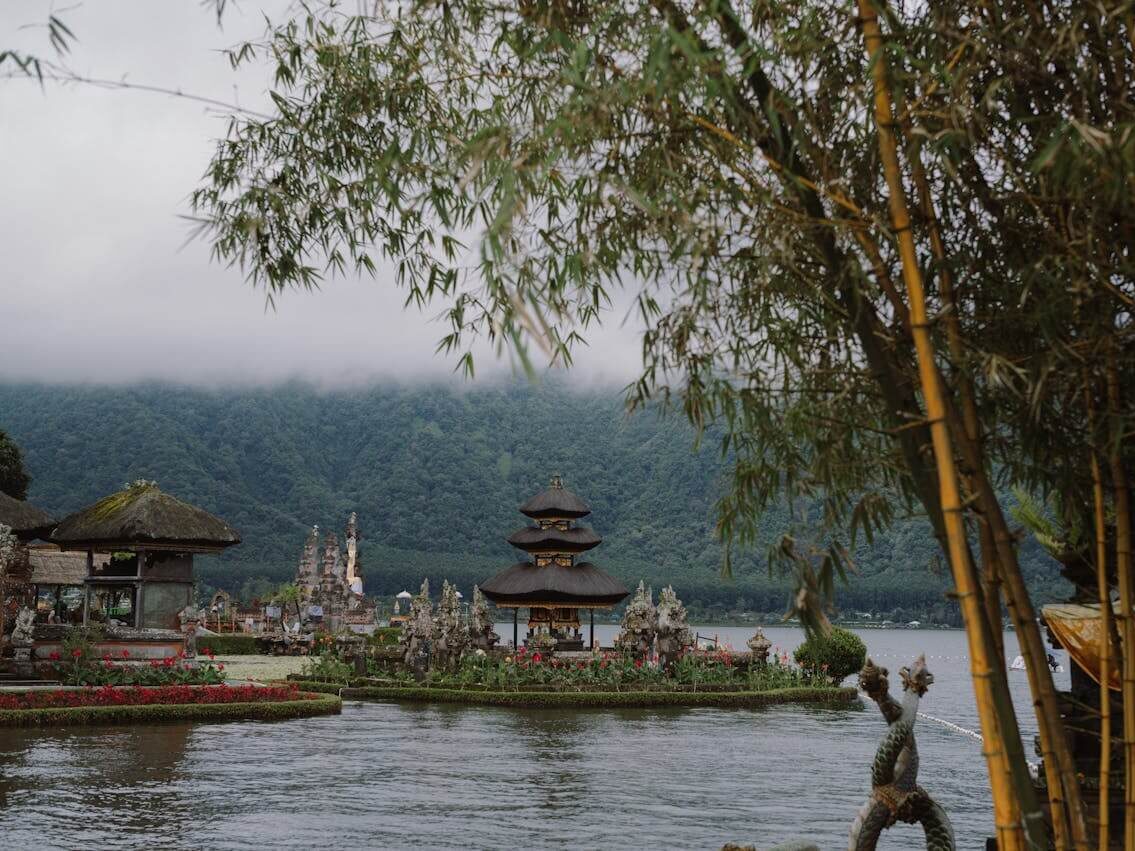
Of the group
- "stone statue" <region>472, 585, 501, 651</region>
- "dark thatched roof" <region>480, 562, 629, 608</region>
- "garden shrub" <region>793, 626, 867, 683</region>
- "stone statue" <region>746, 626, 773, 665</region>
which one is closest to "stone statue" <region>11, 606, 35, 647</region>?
"stone statue" <region>472, 585, 501, 651</region>

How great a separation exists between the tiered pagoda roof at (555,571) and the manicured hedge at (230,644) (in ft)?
40.5

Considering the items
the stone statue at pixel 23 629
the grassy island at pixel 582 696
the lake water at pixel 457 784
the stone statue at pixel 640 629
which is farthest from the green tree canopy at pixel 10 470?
Answer: the lake water at pixel 457 784

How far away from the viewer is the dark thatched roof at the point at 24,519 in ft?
85.5

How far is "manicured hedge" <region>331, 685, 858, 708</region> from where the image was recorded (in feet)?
77.7

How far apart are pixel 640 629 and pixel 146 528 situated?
11656 millimetres

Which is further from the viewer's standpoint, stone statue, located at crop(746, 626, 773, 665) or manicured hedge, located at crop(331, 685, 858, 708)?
stone statue, located at crop(746, 626, 773, 665)

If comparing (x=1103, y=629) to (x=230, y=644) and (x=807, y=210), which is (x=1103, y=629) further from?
(x=230, y=644)

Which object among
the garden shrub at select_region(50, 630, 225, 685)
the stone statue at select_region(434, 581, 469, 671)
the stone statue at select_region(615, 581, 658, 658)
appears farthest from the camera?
the stone statue at select_region(615, 581, 658, 658)

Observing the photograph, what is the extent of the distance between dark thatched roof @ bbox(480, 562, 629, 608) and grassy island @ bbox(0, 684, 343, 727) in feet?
32.6

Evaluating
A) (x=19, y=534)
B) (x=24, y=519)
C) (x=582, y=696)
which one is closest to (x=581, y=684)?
(x=582, y=696)

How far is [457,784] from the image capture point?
1275 cm

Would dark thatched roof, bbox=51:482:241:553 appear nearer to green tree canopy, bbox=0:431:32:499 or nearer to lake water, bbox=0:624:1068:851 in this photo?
lake water, bbox=0:624:1068:851

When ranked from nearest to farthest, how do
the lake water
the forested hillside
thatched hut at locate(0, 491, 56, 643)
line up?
the lake water, thatched hut at locate(0, 491, 56, 643), the forested hillside

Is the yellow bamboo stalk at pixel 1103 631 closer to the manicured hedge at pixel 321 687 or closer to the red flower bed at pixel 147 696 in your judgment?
the red flower bed at pixel 147 696
